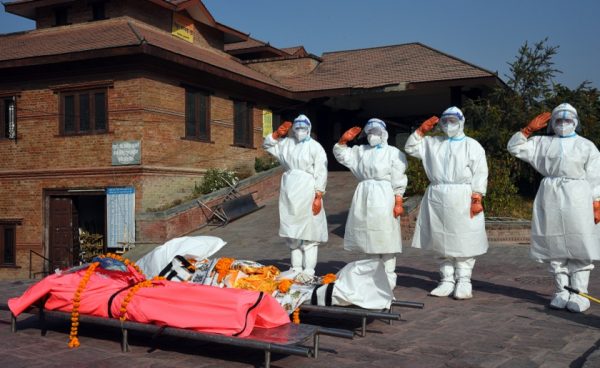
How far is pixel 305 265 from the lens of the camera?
8.82 m

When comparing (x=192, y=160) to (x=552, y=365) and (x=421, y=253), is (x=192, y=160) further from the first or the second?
(x=552, y=365)

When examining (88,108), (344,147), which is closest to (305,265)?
(344,147)

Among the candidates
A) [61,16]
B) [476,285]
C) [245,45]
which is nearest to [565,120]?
[476,285]

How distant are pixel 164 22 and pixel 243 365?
17.5m

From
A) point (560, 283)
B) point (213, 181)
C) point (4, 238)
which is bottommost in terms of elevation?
point (4, 238)

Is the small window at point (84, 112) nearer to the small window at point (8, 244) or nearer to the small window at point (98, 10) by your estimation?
the small window at point (98, 10)

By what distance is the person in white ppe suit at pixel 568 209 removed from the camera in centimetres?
698

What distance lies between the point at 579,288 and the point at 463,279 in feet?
4.29

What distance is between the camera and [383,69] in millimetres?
23625

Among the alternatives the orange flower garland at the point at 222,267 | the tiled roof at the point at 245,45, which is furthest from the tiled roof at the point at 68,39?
the orange flower garland at the point at 222,267

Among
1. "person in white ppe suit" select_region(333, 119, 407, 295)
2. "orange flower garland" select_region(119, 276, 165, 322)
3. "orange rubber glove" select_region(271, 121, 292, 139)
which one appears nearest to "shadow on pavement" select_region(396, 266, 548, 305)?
"person in white ppe suit" select_region(333, 119, 407, 295)

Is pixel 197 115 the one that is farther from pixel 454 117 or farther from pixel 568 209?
pixel 568 209

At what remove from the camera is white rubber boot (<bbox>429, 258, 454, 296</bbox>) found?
7871 millimetres

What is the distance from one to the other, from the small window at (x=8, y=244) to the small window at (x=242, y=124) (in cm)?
731
